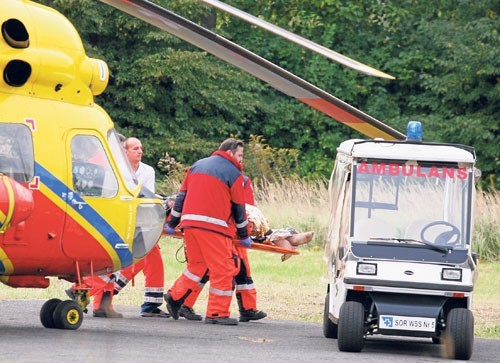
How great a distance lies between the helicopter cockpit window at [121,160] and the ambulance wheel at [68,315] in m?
1.19

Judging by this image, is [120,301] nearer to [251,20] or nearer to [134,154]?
[134,154]

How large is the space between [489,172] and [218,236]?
77.3ft

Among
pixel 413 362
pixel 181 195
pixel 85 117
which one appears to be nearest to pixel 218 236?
pixel 181 195

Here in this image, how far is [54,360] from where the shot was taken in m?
10.1

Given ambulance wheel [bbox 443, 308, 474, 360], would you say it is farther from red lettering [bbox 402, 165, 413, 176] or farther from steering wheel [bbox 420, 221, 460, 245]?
red lettering [bbox 402, 165, 413, 176]

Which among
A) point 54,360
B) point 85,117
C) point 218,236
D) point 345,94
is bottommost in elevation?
point 54,360

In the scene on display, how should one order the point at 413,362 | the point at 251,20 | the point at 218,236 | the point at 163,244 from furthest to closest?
the point at 163,244 → the point at 218,236 → the point at 413,362 → the point at 251,20

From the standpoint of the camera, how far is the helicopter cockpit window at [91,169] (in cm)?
1213

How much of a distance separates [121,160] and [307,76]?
25375 mm

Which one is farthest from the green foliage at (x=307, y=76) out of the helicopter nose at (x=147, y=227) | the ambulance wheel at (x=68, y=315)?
the ambulance wheel at (x=68, y=315)

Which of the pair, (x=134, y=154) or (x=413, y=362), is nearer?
(x=413, y=362)

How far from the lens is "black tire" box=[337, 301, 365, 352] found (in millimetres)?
11561

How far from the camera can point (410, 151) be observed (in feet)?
40.0

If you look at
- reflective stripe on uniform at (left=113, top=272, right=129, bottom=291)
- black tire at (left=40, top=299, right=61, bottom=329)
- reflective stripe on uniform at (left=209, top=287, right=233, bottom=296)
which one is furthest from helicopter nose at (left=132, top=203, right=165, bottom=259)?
reflective stripe on uniform at (left=113, top=272, right=129, bottom=291)
